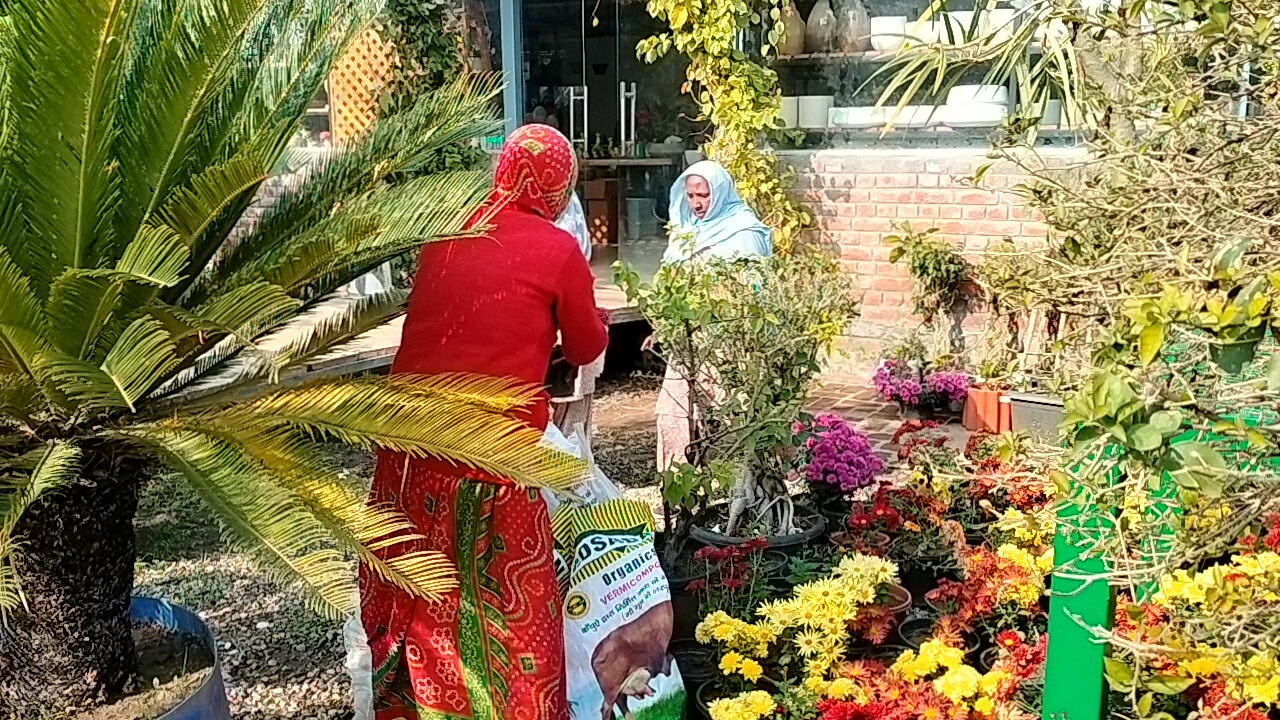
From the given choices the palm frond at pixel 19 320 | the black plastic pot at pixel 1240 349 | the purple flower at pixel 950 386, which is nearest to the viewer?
the black plastic pot at pixel 1240 349

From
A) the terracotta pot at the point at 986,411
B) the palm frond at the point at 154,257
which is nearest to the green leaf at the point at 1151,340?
the palm frond at the point at 154,257

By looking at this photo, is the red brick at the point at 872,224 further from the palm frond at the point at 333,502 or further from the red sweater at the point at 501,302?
the palm frond at the point at 333,502

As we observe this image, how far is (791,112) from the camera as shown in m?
8.30

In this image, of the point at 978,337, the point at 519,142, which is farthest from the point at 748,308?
the point at 978,337

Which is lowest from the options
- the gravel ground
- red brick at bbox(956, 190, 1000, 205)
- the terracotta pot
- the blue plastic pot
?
the gravel ground

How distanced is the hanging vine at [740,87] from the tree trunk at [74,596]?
5937 mm

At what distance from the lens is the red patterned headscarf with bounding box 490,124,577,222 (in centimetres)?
266

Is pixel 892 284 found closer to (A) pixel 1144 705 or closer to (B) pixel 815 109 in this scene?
(B) pixel 815 109

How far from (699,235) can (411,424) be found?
10.0ft

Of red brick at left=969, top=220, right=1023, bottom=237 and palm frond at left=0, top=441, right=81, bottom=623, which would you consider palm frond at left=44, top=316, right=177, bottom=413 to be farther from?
red brick at left=969, top=220, right=1023, bottom=237

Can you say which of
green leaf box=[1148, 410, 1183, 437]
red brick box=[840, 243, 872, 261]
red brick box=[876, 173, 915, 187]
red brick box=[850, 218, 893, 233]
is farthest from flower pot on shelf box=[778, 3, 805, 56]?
green leaf box=[1148, 410, 1183, 437]

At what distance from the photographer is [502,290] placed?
261 centimetres

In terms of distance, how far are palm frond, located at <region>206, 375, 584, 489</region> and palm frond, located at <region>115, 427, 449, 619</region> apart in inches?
4.6

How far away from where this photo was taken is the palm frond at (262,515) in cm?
205
